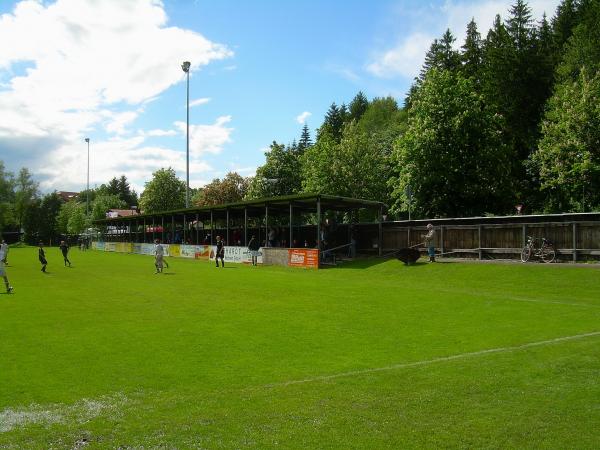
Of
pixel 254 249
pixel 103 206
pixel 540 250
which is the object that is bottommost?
pixel 254 249

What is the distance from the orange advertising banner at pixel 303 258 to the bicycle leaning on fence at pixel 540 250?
11507mm

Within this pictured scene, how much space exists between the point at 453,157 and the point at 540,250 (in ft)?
50.4

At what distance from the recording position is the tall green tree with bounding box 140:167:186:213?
90.0m

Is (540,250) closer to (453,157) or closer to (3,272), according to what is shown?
(453,157)

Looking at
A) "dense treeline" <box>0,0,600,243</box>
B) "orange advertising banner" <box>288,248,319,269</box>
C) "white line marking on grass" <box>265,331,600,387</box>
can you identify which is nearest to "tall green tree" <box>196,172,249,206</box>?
"dense treeline" <box>0,0,600,243</box>

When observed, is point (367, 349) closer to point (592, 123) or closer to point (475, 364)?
point (475, 364)

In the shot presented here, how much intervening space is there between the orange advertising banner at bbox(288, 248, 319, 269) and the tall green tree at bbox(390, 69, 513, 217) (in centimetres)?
1019

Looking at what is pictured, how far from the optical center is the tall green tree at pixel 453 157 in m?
39.0

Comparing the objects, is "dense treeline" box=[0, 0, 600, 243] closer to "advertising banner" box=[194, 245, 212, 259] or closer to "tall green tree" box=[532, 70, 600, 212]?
"tall green tree" box=[532, 70, 600, 212]

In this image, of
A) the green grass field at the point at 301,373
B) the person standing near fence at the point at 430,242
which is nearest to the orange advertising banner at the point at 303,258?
the person standing near fence at the point at 430,242

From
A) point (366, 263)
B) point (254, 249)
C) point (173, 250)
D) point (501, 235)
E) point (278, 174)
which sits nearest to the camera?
A: point (501, 235)

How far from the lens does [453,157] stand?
128 feet

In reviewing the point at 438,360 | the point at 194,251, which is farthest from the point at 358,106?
the point at 438,360

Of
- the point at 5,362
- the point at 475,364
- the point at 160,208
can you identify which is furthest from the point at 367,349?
the point at 160,208
